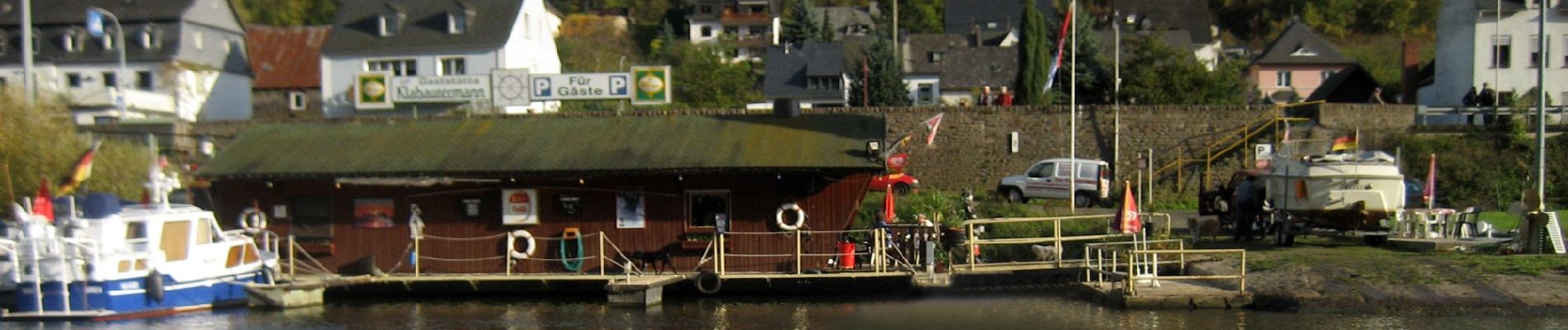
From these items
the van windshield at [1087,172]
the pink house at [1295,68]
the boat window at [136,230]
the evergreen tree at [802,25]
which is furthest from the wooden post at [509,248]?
the evergreen tree at [802,25]

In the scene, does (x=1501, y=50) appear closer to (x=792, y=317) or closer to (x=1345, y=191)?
(x=1345, y=191)

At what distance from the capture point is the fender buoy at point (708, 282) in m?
23.2

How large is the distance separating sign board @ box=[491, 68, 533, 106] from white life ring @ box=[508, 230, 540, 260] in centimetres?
878

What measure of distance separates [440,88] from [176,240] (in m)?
13.4

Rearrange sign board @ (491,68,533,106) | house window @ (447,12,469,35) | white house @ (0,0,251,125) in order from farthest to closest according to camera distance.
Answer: white house @ (0,0,251,125) < house window @ (447,12,469,35) < sign board @ (491,68,533,106)

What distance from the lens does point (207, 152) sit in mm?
31469

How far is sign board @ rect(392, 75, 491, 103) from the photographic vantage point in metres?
36.2

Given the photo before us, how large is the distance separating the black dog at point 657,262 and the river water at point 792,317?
29.3 inches

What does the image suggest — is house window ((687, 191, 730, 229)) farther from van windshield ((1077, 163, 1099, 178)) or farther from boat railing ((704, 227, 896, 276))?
van windshield ((1077, 163, 1099, 178))

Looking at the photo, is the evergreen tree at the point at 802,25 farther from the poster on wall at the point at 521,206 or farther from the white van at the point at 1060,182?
the poster on wall at the point at 521,206

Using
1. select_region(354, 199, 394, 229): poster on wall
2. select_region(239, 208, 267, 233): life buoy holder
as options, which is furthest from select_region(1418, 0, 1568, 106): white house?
select_region(239, 208, 267, 233): life buoy holder

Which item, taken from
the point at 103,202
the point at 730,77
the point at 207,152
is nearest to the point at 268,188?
the point at 103,202

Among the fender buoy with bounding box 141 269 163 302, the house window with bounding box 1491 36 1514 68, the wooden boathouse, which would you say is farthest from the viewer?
the house window with bounding box 1491 36 1514 68

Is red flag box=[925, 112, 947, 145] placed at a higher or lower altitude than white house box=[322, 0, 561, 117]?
Result: lower
